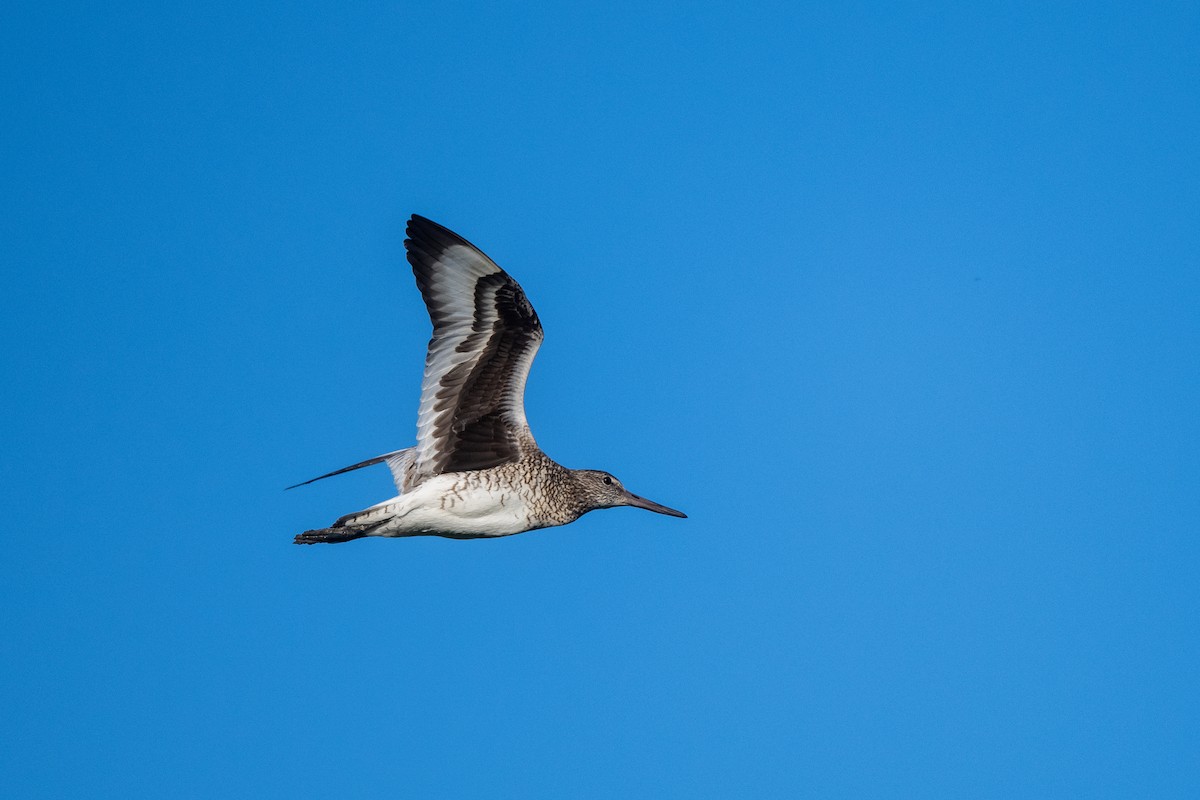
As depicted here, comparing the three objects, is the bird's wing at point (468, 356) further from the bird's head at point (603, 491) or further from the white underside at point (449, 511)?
the bird's head at point (603, 491)

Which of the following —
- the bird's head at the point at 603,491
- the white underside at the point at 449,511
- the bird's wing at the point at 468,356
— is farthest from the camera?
the bird's head at the point at 603,491

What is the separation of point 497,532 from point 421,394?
128cm

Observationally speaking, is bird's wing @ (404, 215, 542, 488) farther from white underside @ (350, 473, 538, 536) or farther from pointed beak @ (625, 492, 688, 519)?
pointed beak @ (625, 492, 688, 519)

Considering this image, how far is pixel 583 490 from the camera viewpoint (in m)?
10.9

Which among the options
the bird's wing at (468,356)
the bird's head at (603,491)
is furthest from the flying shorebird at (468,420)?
the bird's head at (603,491)

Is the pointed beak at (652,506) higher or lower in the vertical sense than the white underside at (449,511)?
higher

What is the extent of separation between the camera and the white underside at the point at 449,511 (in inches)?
384

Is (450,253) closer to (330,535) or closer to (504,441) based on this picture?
(504,441)

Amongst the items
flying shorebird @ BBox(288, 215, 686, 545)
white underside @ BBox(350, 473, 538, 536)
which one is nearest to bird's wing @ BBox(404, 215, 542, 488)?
flying shorebird @ BBox(288, 215, 686, 545)

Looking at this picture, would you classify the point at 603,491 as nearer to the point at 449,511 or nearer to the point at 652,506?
the point at 652,506

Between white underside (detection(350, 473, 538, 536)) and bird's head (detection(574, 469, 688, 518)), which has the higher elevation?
bird's head (detection(574, 469, 688, 518))

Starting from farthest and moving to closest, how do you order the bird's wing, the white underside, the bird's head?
the bird's head
the white underside
the bird's wing

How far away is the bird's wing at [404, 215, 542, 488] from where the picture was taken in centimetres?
962

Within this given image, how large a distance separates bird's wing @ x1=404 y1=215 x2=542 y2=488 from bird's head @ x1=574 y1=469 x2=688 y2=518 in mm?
776
